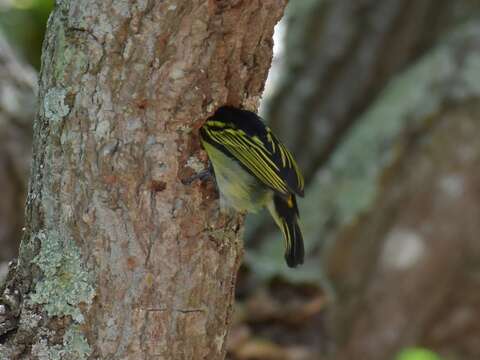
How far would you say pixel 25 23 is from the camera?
6.94 meters

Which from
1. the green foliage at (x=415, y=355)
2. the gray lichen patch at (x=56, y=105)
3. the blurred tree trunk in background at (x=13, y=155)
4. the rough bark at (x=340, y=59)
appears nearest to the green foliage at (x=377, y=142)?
the rough bark at (x=340, y=59)

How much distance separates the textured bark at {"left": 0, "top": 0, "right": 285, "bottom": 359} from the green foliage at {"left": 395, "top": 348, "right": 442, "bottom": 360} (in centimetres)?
322

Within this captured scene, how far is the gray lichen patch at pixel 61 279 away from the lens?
9.30 ft

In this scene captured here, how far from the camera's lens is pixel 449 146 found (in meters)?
5.88

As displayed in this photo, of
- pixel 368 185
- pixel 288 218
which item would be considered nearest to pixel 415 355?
pixel 368 185

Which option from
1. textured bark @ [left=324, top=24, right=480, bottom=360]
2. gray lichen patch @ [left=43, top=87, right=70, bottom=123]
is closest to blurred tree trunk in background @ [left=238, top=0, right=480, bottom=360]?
textured bark @ [left=324, top=24, right=480, bottom=360]

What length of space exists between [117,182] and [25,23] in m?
4.45

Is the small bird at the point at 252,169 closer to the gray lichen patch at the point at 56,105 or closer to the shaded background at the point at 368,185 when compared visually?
the gray lichen patch at the point at 56,105

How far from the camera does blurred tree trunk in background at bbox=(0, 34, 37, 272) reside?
5.53m

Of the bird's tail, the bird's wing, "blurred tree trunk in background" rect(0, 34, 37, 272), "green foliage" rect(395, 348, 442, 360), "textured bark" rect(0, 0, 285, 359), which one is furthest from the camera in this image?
"green foliage" rect(395, 348, 442, 360)

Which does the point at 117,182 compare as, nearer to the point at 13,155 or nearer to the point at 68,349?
the point at 68,349

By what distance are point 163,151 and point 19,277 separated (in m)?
0.63

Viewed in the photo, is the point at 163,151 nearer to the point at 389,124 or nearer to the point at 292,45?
the point at 389,124

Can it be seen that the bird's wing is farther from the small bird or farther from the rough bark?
the rough bark
